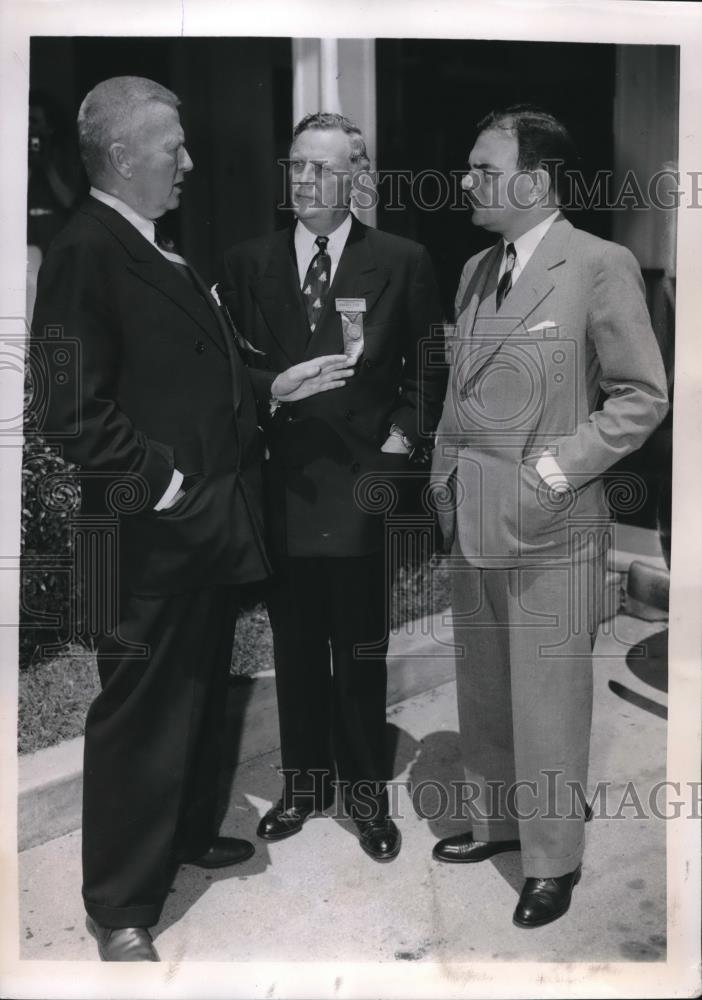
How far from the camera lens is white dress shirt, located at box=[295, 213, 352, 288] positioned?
3195 millimetres

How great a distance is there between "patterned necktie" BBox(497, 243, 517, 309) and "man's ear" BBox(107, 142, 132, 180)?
106 centimetres

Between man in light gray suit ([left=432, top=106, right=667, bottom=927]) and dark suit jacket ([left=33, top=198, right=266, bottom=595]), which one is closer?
dark suit jacket ([left=33, top=198, right=266, bottom=595])

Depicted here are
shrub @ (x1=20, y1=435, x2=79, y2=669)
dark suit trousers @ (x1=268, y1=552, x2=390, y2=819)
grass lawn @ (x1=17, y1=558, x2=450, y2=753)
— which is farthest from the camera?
shrub @ (x1=20, y1=435, x2=79, y2=669)

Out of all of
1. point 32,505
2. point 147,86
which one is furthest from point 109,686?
point 147,86

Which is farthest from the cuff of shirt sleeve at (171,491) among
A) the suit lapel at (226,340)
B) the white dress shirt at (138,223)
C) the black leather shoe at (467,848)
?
the black leather shoe at (467,848)

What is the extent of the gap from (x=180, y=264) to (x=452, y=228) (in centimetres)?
85

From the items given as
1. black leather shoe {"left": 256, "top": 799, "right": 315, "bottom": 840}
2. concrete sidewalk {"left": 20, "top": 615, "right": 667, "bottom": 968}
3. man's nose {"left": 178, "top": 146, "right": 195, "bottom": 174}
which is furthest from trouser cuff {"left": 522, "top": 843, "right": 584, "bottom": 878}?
man's nose {"left": 178, "top": 146, "right": 195, "bottom": 174}

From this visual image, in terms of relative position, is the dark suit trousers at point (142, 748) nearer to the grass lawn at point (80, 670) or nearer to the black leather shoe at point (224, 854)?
the black leather shoe at point (224, 854)

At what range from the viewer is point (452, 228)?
10.6 ft

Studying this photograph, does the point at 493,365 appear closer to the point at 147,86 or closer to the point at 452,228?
the point at 452,228

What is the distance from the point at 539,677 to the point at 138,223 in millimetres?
1686

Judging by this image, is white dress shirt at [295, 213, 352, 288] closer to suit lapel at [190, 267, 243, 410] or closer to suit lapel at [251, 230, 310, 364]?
suit lapel at [251, 230, 310, 364]

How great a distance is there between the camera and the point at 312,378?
3027 millimetres

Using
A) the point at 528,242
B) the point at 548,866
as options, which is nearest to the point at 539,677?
the point at 548,866
